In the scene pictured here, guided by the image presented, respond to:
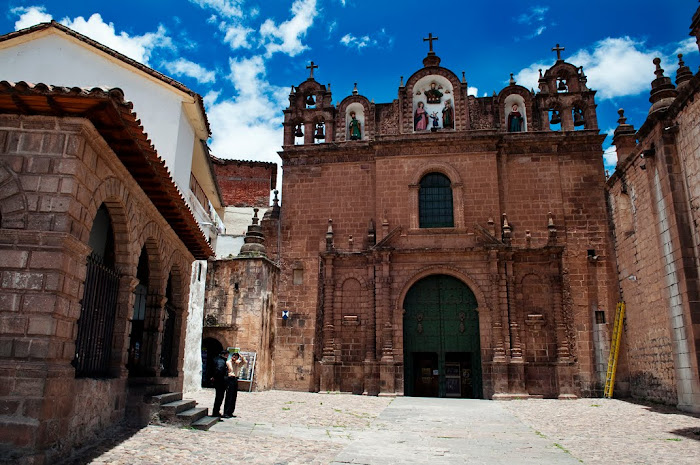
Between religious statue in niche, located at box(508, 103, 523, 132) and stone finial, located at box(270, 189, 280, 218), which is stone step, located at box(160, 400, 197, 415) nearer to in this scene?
stone finial, located at box(270, 189, 280, 218)

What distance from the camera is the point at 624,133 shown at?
802 inches

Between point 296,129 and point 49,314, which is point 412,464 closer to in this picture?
point 49,314

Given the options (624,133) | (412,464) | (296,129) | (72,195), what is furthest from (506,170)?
(72,195)

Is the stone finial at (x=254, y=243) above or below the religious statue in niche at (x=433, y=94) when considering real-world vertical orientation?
below

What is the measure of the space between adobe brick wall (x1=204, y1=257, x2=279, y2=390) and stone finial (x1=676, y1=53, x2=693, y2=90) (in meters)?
14.3

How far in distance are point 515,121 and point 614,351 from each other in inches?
379

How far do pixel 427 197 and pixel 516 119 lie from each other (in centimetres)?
506

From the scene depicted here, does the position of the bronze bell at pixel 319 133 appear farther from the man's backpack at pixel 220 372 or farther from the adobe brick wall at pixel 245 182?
the man's backpack at pixel 220 372

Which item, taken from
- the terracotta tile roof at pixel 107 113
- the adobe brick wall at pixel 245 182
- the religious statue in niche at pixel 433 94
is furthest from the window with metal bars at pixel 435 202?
the adobe brick wall at pixel 245 182

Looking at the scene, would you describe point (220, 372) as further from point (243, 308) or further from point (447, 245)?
point (447, 245)

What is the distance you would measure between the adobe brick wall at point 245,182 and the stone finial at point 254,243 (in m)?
11.8

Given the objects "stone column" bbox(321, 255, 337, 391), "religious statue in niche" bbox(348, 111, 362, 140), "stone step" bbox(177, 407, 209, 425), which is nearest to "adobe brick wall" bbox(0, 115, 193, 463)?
"stone step" bbox(177, 407, 209, 425)

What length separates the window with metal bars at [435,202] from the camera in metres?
21.1

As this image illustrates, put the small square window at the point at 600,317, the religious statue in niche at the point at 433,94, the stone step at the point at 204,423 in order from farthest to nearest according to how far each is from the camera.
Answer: the religious statue in niche at the point at 433,94, the small square window at the point at 600,317, the stone step at the point at 204,423
